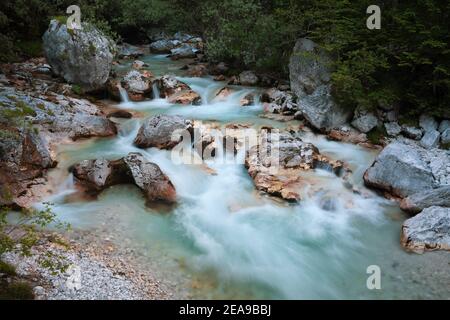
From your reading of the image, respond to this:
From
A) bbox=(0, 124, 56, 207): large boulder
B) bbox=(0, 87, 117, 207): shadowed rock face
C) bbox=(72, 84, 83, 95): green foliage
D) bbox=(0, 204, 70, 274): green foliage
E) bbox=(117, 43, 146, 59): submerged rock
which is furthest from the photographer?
bbox=(117, 43, 146, 59): submerged rock

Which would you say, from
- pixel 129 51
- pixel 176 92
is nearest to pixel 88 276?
pixel 176 92

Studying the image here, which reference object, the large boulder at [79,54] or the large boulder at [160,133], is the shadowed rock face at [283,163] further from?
the large boulder at [79,54]

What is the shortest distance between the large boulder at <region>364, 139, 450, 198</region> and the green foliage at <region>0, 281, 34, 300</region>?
8128mm

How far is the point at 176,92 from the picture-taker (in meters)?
15.8

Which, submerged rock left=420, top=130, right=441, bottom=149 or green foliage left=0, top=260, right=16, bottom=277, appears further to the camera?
submerged rock left=420, top=130, right=441, bottom=149

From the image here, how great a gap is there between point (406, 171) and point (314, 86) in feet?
16.0

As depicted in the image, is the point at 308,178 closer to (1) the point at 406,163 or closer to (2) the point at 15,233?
(1) the point at 406,163

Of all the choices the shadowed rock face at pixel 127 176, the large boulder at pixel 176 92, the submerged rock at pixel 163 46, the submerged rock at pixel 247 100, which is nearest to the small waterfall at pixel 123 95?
the large boulder at pixel 176 92

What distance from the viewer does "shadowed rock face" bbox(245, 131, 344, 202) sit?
10.1 m

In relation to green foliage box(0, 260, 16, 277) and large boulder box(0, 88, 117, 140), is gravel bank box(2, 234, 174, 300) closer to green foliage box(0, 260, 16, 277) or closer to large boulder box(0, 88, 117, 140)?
green foliage box(0, 260, 16, 277)

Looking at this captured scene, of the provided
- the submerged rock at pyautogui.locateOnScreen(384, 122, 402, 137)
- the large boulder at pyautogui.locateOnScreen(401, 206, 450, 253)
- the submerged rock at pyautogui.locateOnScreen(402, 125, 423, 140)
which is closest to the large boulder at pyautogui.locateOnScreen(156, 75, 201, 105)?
the submerged rock at pyautogui.locateOnScreen(384, 122, 402, 137)

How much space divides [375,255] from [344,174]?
3162 mm

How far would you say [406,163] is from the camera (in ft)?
31.9
